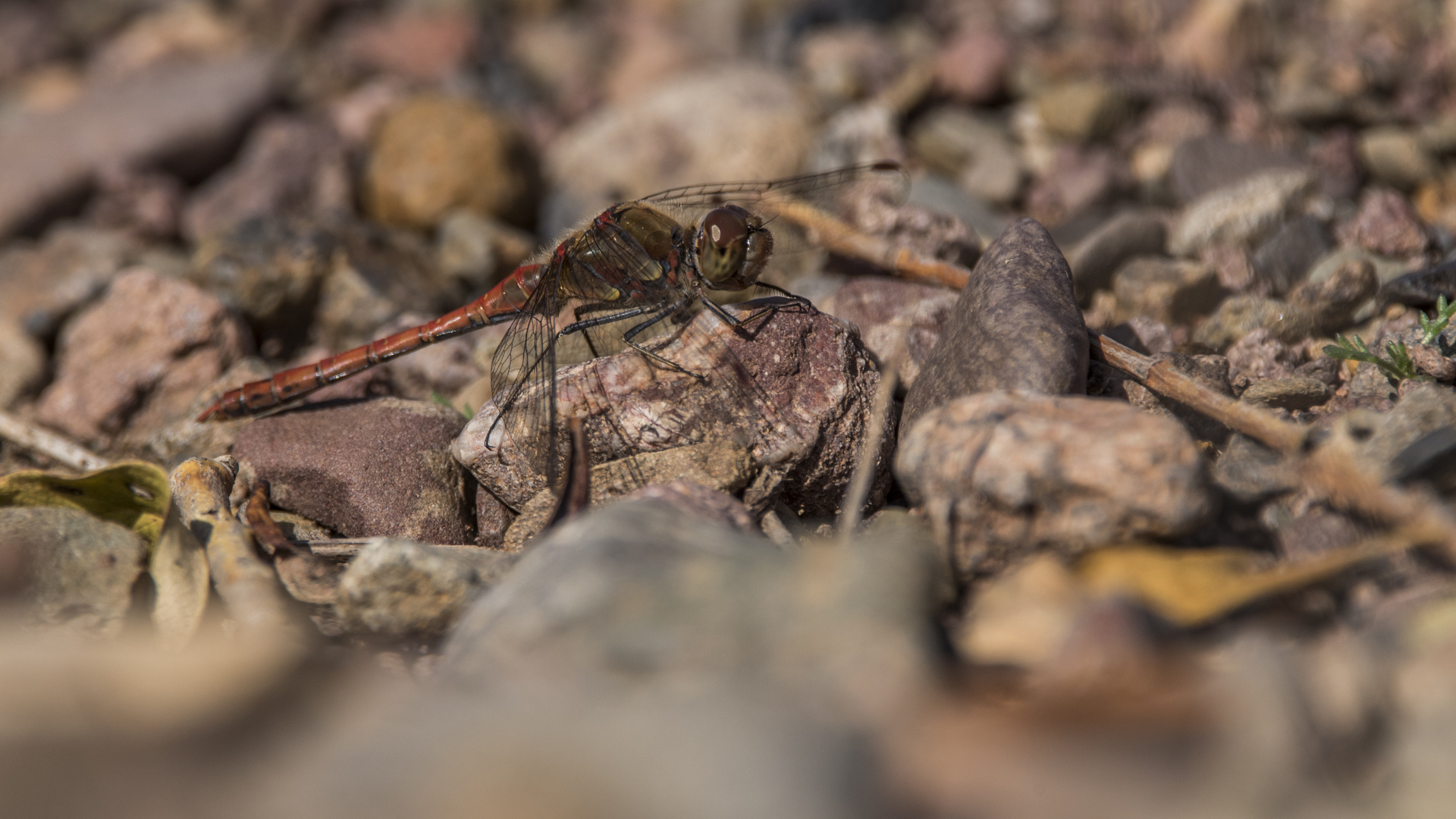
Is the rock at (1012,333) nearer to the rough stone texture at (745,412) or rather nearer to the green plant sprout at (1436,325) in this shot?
the rough stone texture at (745,412)

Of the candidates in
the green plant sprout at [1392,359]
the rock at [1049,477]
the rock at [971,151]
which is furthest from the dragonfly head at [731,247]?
the rock at [971,151]

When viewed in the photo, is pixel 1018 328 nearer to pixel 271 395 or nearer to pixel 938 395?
pixel 938 395

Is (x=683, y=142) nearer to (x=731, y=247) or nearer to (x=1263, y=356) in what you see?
(x=731, y=247)

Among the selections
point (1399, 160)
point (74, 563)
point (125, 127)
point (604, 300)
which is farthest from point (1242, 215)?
point (125, 127)

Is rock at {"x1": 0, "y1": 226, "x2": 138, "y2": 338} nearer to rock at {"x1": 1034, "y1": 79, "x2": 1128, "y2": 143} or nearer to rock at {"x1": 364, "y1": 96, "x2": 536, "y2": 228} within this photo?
rock at {"x1": 364, "y1": 96, "x2": 536, "y2": 228}

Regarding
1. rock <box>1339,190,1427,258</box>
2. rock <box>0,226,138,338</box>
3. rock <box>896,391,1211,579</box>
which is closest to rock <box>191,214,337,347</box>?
rock <box>0,226,138,338</box>

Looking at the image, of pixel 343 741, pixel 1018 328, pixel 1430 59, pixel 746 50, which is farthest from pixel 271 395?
pixel 1430 59
